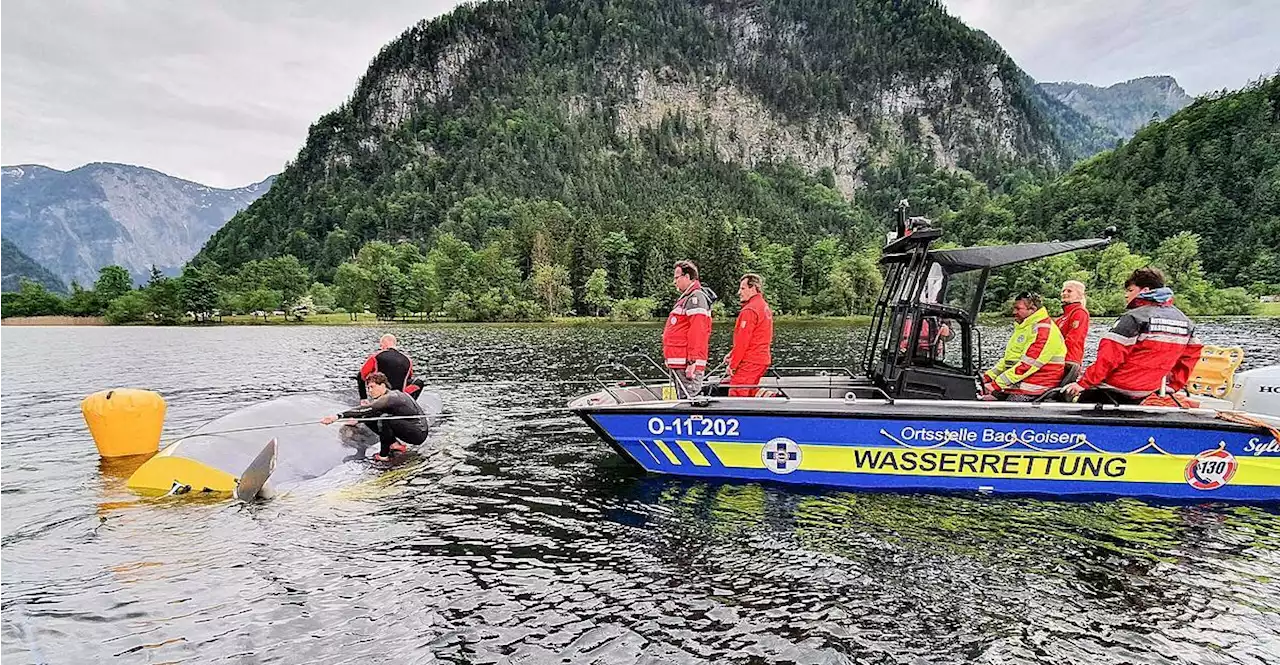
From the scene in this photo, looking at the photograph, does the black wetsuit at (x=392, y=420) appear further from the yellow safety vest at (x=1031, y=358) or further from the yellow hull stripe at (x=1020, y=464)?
the yellow safety vest at (x=1031, y=358)

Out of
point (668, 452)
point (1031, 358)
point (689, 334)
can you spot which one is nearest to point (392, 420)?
point (668, 452)

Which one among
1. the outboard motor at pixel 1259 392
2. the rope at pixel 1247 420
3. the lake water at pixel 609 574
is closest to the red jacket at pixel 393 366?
the lake water at pixel 609 574

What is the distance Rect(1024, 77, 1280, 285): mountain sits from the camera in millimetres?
111625

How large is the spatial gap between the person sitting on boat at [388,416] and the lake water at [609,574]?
0.77m

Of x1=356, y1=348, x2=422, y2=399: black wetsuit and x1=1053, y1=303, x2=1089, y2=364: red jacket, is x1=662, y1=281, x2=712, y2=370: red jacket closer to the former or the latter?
x1=1053, y1=303, x2=1089, y2=364: red jacket

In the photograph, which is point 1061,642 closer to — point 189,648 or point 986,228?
point 189,648

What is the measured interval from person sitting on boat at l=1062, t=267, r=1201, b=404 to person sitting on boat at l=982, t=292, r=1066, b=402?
54cm

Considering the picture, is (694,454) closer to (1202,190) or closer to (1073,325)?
(1073,325)

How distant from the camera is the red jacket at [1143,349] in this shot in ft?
32.5

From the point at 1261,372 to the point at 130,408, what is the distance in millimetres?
19335

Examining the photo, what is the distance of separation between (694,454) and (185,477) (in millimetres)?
7778

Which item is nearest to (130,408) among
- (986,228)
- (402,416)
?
(402,416)

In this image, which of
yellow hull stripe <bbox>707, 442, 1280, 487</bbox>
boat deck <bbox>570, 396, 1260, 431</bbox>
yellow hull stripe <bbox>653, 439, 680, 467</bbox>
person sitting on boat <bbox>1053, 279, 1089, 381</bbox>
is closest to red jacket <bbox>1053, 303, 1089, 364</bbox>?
person sitting on boat <bbox>1053, 279, 1089, 381</bbox>

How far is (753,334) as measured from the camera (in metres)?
11.6
